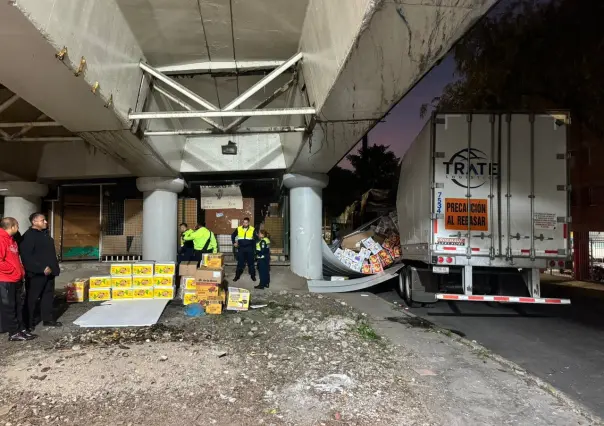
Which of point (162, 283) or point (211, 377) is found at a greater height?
point (162, 283)

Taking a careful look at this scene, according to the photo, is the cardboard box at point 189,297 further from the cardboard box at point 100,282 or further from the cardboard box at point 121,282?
the cardboard box at point 100,282

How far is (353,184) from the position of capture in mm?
Answer: 28109

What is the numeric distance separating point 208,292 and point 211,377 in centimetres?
303

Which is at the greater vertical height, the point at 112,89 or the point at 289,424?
the point at 112,89

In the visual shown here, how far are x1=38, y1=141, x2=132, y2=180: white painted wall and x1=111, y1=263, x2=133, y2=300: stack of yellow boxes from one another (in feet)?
15.0

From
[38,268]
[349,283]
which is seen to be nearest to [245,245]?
[349,283]

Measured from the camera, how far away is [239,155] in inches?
466

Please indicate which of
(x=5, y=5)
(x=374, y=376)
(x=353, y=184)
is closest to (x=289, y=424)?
(x=374, y=376)

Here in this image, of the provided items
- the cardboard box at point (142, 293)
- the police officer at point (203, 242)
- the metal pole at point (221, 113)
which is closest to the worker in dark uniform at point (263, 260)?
the police officer at point (203, 242)

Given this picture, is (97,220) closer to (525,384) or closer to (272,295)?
(272,295)

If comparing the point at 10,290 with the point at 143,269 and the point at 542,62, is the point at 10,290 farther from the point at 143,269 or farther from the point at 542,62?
the point at 542,62

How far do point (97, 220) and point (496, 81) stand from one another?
13257mm

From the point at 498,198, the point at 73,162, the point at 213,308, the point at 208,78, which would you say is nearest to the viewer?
the point at 213,308

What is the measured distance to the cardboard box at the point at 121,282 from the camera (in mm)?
8195
